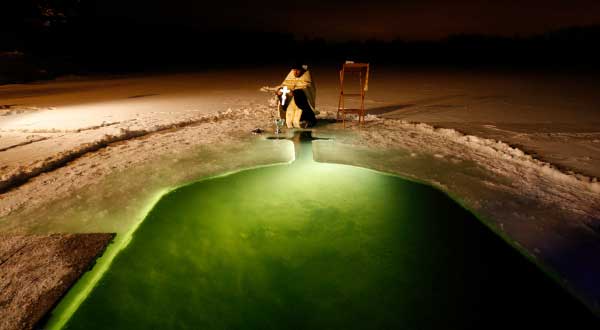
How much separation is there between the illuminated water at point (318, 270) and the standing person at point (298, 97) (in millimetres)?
3355

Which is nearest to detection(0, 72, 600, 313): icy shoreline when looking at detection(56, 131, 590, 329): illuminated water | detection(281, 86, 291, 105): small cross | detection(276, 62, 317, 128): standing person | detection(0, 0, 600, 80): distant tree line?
detection(56, 131, 590, 329): illuminated water

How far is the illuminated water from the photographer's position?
2625mm

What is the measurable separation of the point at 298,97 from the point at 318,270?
16.5 ft

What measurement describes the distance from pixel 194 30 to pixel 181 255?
6990 centimetres

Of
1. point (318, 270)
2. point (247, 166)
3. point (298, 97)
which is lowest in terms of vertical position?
point (318, 270)

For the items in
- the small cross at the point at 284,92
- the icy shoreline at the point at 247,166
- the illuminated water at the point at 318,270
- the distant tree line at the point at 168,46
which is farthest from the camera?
the distant tree line at the point at 168,46

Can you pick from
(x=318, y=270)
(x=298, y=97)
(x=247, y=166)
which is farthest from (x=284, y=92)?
(x=318, y=270)

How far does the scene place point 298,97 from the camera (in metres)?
7.44

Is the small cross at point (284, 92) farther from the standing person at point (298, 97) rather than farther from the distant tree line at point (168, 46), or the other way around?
the distant tree line at point (168, 46)

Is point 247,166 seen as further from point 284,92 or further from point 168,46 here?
point 168,46

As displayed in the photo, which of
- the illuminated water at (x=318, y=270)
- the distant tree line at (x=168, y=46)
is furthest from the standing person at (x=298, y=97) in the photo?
the distant tree line at (x=168, y=46)

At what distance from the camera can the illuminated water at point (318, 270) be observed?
262 cm

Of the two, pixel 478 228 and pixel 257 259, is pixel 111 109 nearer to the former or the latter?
pixel 257 259

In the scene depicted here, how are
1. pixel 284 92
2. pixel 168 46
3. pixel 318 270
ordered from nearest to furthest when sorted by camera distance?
pixel 318 270
pixel 284 92
pixel 168 46
